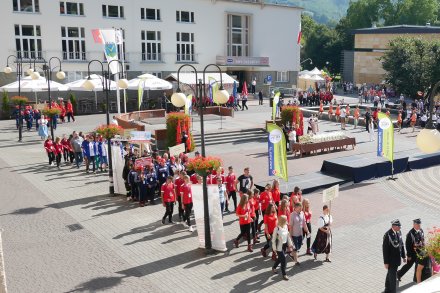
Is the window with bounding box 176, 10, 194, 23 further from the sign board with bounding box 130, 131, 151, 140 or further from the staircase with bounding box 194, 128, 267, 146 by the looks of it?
the sign board with bounding box 130, 131, 151, 140

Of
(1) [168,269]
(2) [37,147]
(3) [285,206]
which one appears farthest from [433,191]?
(2) [37,147]

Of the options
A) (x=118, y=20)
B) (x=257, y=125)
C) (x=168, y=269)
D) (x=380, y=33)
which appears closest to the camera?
(x=168, y=269)

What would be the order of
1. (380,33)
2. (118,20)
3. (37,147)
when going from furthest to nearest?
(380,33) → (118,20) → (37,147)

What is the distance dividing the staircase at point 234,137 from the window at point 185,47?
22.1 m

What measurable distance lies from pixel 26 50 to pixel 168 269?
3622 cm

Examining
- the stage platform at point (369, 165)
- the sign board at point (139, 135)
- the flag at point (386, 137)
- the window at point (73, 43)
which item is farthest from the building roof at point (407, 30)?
the sign board at point (139, 135)

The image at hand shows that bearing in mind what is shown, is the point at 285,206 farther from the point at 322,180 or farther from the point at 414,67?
the point at 414,67

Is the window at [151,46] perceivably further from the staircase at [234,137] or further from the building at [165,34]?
the staircase at [234,137]

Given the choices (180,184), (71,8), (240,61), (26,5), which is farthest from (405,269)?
(240,61)

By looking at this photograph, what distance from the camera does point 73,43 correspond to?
44.1 m

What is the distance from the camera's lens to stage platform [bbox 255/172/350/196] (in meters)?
17.2

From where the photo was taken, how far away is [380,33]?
6091cm

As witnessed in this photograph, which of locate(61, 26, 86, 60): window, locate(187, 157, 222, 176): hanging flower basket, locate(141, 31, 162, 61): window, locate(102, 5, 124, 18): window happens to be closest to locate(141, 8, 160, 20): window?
locate(141, 31, 162, 61): window

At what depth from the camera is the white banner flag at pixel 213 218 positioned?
1228 cm
